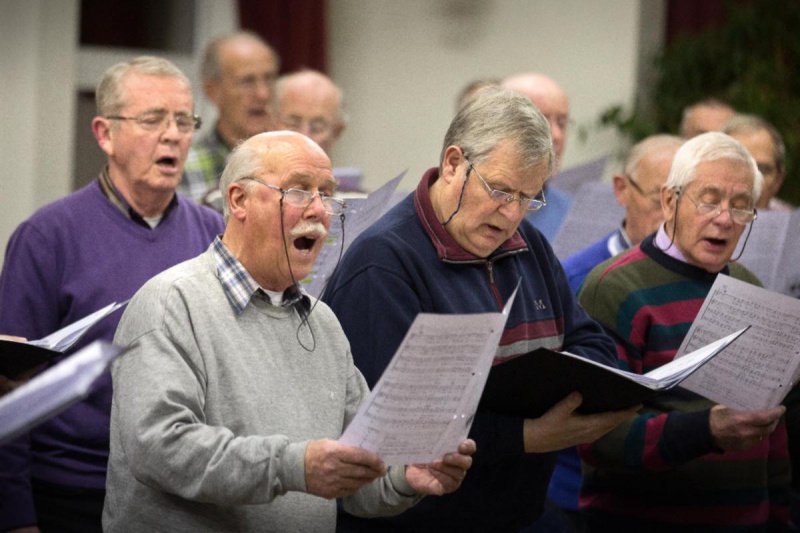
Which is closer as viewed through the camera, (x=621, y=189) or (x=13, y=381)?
(x=13, y=381)

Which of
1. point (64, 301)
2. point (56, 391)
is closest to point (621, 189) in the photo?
point (64, 301)

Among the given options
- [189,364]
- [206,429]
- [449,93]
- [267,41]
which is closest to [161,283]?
[189,364]

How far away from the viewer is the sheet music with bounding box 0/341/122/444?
1.53 metres

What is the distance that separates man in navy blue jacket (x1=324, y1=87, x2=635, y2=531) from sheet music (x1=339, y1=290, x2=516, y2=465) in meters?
0.38

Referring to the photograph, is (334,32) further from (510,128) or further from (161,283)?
(161,283)

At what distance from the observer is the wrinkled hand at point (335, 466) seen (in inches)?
77.5

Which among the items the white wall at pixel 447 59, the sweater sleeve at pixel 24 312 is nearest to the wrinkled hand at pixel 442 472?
the sweater sleeve at pixel 24 312

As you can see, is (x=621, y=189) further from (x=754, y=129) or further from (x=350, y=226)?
(x=350, y=226)

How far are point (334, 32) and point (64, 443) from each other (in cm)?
398

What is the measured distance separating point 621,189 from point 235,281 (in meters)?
2.03

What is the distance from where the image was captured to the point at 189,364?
2082 millimetres

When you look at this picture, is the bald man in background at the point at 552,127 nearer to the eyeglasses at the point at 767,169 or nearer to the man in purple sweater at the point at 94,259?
the eyeglasses at the point at 767,169

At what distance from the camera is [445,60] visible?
6.41 m

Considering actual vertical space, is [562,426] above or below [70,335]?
below
